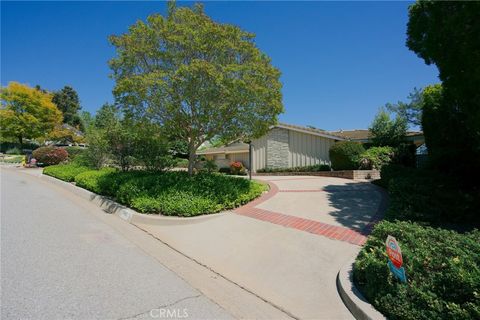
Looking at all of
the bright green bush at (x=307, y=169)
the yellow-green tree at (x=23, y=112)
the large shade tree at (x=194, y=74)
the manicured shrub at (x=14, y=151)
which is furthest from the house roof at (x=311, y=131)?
the manicured shrub at (x=14, y=151)

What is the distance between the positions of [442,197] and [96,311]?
24.9 feet

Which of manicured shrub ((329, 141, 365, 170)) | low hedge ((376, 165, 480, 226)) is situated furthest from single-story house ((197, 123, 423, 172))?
low hedge ((376, 165, 480, 226))

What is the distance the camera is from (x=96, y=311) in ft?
10.2

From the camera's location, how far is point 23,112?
1264 inches

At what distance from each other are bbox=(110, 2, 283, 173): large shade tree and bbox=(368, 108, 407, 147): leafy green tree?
1213 cm

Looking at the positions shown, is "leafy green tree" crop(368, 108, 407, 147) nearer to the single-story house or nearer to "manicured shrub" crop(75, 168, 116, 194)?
the single-story house

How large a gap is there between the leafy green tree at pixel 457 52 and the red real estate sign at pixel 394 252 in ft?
18.2

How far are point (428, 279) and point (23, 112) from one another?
41.2 meters

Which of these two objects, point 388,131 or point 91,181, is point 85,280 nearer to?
point 91,181

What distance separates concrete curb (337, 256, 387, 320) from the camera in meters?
3.06

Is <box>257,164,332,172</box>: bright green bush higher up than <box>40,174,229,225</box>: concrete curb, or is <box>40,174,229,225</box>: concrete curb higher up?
<box>257,164,332,172</box>: bright green bush

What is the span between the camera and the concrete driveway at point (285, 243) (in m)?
3.71

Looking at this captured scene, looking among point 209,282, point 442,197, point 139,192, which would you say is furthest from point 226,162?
point 209,282

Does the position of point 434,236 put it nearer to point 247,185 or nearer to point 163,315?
point 163,315
